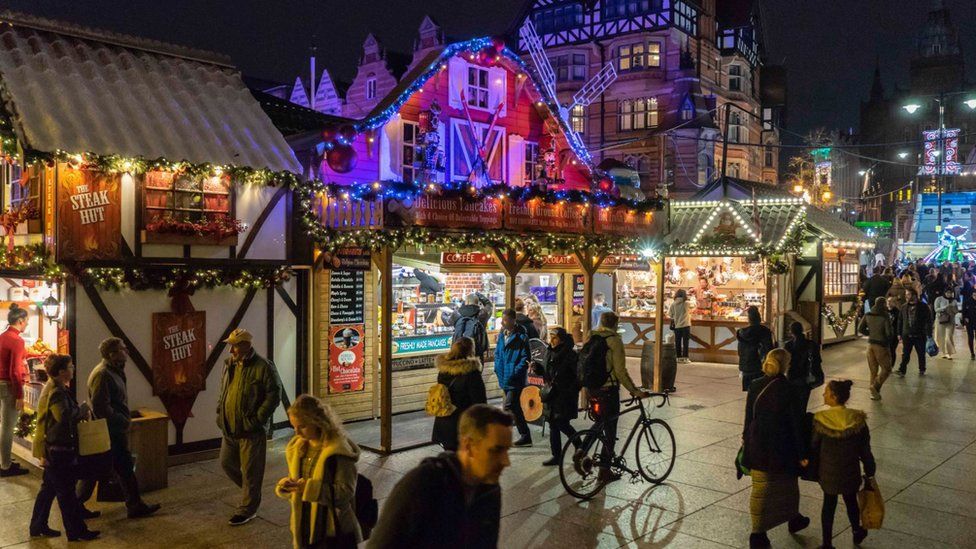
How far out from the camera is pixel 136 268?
9.55 meters

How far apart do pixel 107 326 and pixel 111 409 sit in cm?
217

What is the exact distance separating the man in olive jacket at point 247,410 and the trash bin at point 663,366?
9.08 m

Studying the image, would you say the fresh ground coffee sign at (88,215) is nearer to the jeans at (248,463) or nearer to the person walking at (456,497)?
the jeans at (248,463)

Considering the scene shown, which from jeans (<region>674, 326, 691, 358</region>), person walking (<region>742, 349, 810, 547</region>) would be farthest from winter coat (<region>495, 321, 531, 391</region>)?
jeans (<region>674, 326, 691, 358</region>)

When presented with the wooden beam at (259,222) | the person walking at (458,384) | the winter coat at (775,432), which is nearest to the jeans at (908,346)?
the winter coat at (775,432)

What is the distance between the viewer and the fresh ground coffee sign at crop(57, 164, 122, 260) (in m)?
→ 8.98

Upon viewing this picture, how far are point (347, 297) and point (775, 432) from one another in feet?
23.8

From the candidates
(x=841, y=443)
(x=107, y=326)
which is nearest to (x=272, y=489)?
(x=107, y=326)

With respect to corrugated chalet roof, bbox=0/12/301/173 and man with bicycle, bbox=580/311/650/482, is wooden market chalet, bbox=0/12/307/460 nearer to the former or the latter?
corrugated chalet roof, bbox=0/12/301/173

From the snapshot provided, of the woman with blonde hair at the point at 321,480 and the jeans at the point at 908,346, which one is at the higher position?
the woman with blonde hair at the point at 321,480

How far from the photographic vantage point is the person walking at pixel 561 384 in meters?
9.26

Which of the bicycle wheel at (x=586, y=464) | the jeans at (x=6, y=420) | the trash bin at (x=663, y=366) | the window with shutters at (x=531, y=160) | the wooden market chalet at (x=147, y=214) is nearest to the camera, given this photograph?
the bicycle wheel at (x=586, y=464)

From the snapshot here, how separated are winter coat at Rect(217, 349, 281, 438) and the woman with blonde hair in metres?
2.56

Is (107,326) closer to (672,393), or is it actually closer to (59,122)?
(59,122)
